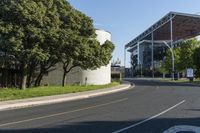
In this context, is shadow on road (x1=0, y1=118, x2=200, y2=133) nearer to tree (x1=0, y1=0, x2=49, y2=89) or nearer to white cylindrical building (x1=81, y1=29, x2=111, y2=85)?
tree (x1=0, y1=0, x2=49, y2=89)

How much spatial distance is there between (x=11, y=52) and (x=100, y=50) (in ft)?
52.4

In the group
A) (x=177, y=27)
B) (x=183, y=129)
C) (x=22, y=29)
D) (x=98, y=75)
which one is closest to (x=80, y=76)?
(x=98, y=75)

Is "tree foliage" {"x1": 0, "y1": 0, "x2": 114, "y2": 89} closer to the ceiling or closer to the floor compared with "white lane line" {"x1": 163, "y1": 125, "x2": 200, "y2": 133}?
closer to the ceiling

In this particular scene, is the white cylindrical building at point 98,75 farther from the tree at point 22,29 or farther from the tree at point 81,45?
the tree at point 22,29

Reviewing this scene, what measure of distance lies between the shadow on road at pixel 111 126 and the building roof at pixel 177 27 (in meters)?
124

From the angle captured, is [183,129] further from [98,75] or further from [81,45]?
[98,75]

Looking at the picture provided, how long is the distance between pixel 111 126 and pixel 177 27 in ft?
476

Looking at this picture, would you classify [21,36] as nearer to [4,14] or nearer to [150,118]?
[4,14]

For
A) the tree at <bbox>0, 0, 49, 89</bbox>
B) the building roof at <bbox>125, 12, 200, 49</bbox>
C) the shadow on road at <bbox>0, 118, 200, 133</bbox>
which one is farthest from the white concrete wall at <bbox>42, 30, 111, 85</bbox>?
the building roof at <bbox>125, 12, 200, 49</bbox>

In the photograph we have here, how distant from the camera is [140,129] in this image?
14773 mm

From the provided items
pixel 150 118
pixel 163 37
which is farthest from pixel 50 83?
pixel 163 37

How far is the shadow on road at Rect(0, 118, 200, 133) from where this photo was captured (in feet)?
46.9

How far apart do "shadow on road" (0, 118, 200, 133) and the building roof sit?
124 m

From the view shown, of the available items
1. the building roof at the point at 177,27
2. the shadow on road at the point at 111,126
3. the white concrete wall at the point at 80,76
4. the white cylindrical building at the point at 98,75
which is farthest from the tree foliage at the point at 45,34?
the building roof at the point at 177,27
